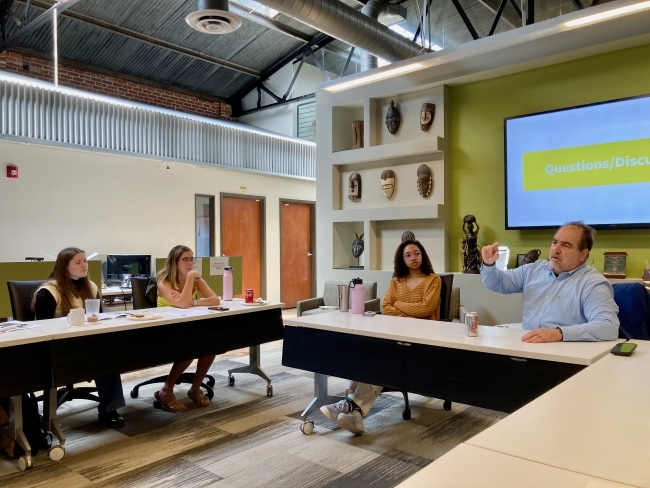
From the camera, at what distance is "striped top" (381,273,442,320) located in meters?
3.44

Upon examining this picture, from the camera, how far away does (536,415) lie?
139cm

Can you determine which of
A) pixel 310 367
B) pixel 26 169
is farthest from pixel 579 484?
pixel 26 169

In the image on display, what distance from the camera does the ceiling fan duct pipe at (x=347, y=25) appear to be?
4.77 m

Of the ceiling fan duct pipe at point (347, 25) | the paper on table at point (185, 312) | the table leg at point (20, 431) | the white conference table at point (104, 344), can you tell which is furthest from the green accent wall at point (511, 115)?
the table leg at point (20, 431)

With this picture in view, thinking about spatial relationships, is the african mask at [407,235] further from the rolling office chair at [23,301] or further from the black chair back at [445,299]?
the rolling office chair at [23,301]

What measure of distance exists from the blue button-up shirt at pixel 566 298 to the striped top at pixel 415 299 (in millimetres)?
715

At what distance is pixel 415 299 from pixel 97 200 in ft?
15.2

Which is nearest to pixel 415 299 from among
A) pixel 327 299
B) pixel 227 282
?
pixel 227 282

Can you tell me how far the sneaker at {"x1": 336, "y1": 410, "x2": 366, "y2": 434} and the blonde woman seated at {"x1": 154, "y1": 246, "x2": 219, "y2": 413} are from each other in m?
1.19

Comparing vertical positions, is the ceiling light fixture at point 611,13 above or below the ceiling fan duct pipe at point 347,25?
below

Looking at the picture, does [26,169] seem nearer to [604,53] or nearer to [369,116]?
[369,116]

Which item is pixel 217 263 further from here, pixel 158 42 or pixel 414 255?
pixel 158 42

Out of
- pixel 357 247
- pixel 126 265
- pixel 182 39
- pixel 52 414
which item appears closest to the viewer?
pixel 52 414

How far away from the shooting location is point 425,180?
16.9 feet
